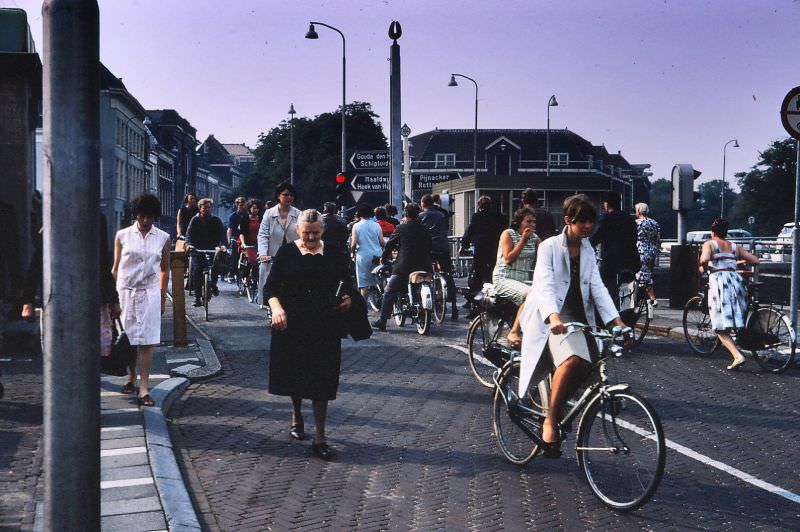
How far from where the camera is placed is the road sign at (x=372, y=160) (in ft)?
81.5

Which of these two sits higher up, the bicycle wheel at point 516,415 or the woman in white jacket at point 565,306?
the woman in white jacket at point 565,306

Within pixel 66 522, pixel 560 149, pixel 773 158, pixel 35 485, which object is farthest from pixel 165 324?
pixel 560 149

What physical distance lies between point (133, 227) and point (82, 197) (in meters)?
4.94

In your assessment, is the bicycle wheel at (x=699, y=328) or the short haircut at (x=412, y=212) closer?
the bicycle wheel at (x=699, y=328)

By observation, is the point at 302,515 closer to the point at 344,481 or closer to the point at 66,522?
the point at 344,481

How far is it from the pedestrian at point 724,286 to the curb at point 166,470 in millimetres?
5919

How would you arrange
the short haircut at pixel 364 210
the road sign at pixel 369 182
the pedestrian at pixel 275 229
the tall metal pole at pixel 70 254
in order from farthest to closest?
the road sign at pixel 369 182
the short haircut at pixel 364 210
the pedestrian at pixel 275 229
the tall metal pole at pixel 70 254

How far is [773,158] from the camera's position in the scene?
86.3 m

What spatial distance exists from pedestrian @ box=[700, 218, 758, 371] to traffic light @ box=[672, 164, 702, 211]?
18.3 ft

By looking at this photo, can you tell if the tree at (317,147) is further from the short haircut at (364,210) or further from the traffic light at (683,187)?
the short haircut at (364,210)

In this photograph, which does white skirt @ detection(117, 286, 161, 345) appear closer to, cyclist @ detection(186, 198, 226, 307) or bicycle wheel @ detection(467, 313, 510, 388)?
bicycle wheel @ detection(467, 313, 510, 388)

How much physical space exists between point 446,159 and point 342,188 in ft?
259

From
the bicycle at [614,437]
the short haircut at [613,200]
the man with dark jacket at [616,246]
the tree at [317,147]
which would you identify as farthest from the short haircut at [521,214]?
the tree at [317,147]

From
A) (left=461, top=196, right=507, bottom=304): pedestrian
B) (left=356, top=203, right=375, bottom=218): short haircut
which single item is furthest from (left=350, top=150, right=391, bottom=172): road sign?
(left=461, top=196, right=507, bottom=304): pedestrian
